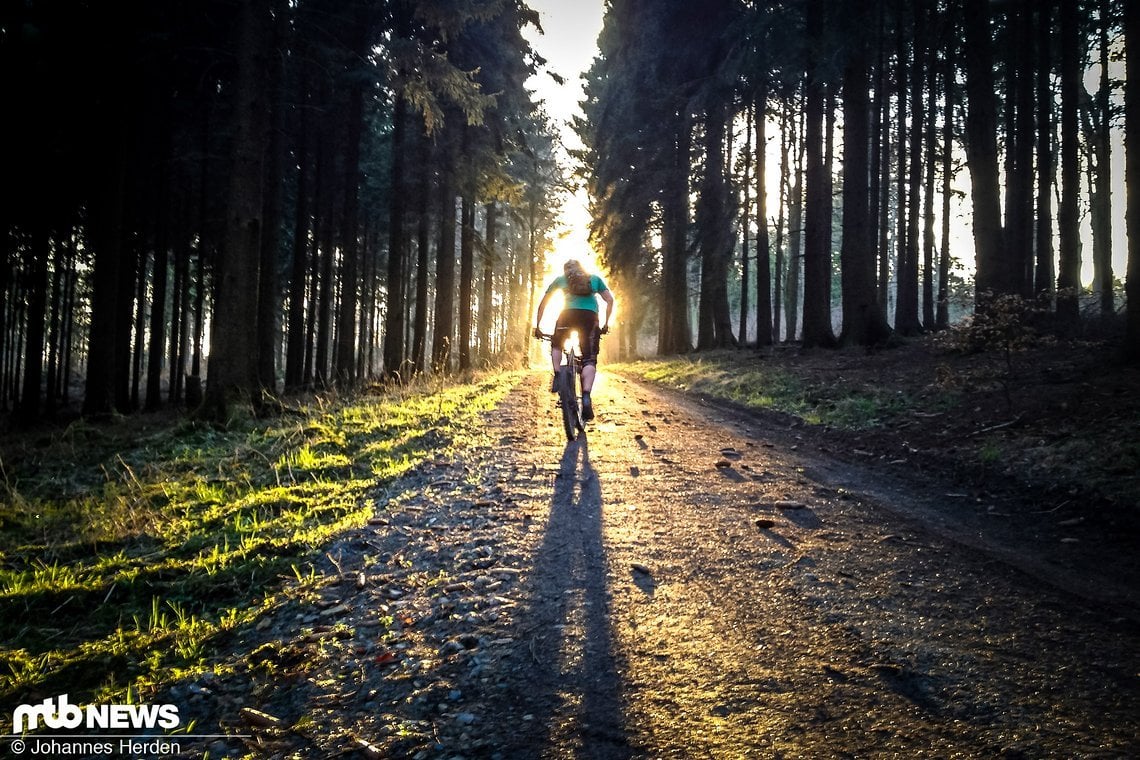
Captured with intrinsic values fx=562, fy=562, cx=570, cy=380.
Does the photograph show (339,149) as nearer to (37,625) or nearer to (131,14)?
(131,14)

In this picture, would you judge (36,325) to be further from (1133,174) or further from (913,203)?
(913,203)

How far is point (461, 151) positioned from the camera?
51.9 ft

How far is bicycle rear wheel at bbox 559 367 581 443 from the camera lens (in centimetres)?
692

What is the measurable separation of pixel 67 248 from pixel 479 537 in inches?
891

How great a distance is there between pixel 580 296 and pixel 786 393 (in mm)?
5070

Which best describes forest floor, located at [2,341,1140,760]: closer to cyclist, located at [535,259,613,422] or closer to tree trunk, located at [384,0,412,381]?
cyclist, located at [535,259,613,422]

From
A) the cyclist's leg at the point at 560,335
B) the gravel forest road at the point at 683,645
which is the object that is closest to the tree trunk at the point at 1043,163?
the cyclist's leg at the point at 560,335

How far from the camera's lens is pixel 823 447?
6812 mm

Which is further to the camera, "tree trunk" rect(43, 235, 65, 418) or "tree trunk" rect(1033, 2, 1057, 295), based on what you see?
"tree trunk" rect(43, 235, 65, 418)

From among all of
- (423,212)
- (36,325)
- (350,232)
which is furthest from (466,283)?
(36,325)

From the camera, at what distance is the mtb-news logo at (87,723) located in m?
1.98

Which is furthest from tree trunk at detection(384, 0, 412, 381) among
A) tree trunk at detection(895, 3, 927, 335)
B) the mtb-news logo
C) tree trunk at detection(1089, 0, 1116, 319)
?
tree trunk at detection(1089, 0, 1116, 319)

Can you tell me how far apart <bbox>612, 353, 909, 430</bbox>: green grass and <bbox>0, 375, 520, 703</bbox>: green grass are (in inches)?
205

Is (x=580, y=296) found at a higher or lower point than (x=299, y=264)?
lower
